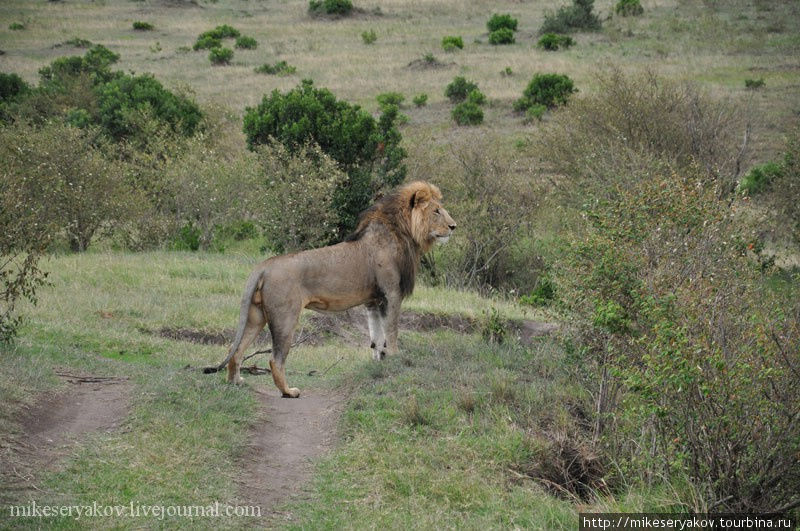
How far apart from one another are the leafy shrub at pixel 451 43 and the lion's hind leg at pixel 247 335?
147 feet

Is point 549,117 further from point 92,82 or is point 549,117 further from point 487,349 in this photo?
point 487,349

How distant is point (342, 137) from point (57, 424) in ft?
52.7

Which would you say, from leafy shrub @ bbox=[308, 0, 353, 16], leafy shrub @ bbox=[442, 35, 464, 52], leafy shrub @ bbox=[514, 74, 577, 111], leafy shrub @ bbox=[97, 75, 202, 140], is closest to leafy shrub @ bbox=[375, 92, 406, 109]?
leafy shrub @ bbox=[514, 74, 577, 111]

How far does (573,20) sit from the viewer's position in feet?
190

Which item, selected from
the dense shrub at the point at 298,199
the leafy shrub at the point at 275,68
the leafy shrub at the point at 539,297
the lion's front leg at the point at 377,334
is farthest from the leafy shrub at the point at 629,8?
the lion's front leg at the point at 377,334

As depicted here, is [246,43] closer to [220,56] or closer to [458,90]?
[220,56]

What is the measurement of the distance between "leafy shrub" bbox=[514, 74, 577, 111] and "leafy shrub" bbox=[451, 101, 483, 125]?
2.24 meters

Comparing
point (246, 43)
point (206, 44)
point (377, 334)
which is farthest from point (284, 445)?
point (206, 44)

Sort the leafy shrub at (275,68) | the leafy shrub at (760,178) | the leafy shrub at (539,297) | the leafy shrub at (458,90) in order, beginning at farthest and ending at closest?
the leafy shrub at (275,68), the leafy shrub at (458,90), the leafy shrub at (760,178), the leafy shrub at (539,297)

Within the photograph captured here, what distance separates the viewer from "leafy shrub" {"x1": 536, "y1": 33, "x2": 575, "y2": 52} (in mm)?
53156

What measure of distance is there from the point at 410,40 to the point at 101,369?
48593 millimetres

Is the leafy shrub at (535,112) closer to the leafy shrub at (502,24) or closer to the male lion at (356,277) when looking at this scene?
the leafy shrub at (502,24)

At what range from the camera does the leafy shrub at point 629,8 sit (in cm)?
6281

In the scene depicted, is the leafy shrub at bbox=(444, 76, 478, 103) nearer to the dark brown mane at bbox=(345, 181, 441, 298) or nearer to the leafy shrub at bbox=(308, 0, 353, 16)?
the leafy shrub at bbox=(308, 0, 353, 16)
